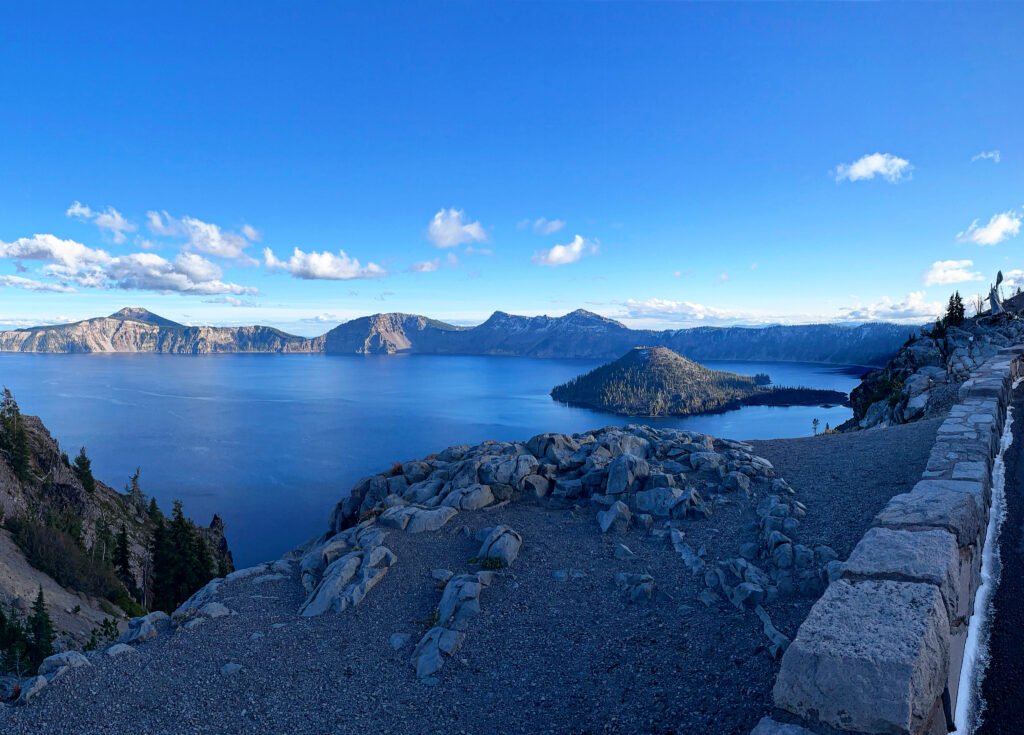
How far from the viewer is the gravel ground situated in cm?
710

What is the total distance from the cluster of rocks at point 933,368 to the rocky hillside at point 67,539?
45.7 m

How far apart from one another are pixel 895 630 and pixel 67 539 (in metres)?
64.8

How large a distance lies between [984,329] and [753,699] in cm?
4960

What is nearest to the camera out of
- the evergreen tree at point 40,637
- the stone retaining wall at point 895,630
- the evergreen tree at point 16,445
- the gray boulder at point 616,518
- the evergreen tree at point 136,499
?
the stone retaining wall at point 895,630

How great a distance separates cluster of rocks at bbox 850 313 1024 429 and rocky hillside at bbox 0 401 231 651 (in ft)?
150

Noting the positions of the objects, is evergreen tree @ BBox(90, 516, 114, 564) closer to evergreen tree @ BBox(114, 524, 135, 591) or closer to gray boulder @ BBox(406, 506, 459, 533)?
evergreen tree @ BBox(114, 524, 135, 591)

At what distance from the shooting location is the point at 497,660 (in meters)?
8.57

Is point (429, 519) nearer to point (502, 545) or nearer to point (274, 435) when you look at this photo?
point (502, 545)

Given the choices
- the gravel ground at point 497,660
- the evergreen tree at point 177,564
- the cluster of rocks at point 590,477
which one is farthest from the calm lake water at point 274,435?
the gravel ground at point 497,660

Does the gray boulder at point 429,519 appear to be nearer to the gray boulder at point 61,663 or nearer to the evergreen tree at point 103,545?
the gray boulder at point 61,663

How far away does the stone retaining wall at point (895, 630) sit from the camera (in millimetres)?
4125

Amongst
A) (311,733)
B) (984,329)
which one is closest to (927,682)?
(311,733)

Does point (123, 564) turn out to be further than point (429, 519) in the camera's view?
Yes

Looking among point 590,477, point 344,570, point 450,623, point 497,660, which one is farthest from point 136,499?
point 497,660
